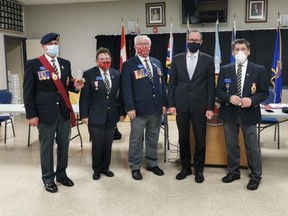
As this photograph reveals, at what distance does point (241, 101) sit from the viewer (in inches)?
113

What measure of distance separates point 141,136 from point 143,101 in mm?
409

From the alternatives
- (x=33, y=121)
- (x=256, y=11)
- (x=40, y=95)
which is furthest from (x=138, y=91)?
(x=256, y=11)

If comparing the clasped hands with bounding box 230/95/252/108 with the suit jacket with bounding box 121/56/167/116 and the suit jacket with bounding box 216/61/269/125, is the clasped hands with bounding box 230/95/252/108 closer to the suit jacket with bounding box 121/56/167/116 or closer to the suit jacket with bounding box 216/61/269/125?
the suit jacket with bounding box 216/61/269/125

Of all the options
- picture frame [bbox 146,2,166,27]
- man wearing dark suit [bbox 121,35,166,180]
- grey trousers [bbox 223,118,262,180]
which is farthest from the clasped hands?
picture frame [bbox 146,2,166,27]

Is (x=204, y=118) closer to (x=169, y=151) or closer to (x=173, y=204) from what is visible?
(x=173, y=204)

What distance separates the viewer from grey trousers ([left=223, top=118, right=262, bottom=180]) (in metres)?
2.96

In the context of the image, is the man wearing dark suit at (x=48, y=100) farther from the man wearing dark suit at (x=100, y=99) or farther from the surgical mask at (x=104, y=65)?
the surgical mask at (x=104, y=65)

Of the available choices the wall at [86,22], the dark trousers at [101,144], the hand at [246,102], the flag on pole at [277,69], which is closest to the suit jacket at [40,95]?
the dark trousers at [101,144]

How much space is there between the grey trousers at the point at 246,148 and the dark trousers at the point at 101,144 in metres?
1.23

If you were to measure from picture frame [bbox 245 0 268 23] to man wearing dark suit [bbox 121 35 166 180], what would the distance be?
4622 millimetres

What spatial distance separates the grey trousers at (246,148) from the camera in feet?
9.72

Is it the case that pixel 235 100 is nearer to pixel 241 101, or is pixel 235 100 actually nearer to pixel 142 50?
pixel 241 101

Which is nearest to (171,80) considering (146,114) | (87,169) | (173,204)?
(146,114)

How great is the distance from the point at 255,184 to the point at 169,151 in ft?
5.19
